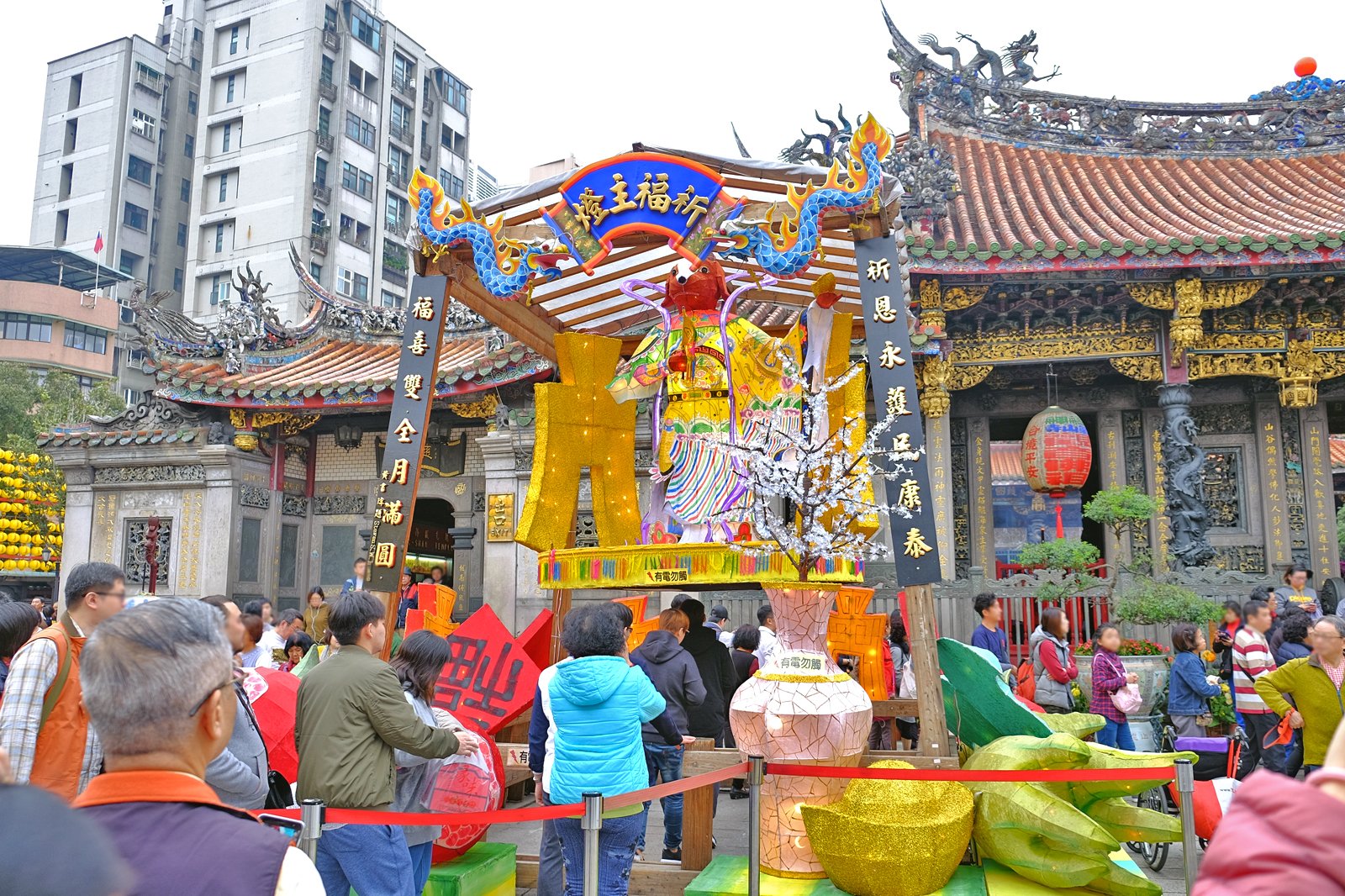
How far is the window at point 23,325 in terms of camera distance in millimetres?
32375

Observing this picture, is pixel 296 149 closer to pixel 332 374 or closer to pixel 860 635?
pixel 332 374

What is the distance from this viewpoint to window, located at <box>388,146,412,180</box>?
34812 mm

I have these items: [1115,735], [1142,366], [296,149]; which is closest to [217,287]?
[296,149]

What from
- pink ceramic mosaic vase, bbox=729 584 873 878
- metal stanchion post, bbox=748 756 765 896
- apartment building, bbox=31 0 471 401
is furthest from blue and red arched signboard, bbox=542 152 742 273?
apartment building, bbox=31 0 471 401

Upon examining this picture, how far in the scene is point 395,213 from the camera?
117 feet

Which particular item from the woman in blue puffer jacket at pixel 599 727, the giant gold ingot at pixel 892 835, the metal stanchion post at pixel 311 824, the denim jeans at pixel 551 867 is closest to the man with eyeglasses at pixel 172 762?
the metal stanchion post at pixel 311 824

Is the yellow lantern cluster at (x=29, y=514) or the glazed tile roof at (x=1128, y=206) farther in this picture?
the yellow lantern cluster at (x=29, y=514)

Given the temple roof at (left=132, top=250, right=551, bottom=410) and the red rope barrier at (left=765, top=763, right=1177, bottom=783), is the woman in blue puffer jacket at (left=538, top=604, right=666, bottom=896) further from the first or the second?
the temple roof at (left=132, top=250, right=551, bottom=410)

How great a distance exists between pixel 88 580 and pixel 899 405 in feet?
12.1

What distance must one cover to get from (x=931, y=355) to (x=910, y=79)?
15.4 feet

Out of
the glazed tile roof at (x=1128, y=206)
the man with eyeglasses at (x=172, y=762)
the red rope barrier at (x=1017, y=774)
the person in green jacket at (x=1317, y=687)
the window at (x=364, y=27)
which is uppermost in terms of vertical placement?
the window at (x=364, y=27)

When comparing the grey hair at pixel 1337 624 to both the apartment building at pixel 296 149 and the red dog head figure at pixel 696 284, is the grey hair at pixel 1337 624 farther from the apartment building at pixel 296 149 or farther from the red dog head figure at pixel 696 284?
the apartment building at pixel 296 149

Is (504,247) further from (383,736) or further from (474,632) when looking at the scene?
(383,736)

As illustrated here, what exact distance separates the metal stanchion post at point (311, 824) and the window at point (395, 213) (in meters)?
33.0
